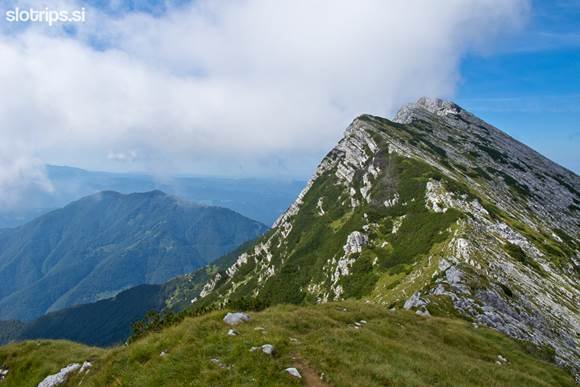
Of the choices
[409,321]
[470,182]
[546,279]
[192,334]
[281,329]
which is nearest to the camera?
[192,334]

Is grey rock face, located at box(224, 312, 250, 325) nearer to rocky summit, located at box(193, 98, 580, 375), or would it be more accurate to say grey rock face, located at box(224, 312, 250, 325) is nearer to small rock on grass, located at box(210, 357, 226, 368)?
small rock on grass, located at box(210, 357, 226, 368)

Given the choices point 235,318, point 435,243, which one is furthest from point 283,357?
point 435,243

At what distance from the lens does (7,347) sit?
103ft

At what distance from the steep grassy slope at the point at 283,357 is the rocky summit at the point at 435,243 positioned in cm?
1134

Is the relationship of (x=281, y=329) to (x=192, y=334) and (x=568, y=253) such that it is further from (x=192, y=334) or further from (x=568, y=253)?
(x=568, y=253)

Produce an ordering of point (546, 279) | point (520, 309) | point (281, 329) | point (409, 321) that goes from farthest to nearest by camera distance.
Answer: point (546, 279) → point (520, 309) → point (409, 321) → point (281, 329)

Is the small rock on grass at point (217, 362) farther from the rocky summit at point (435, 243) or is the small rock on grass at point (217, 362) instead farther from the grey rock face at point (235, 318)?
the rocky summit at point (435, 243)

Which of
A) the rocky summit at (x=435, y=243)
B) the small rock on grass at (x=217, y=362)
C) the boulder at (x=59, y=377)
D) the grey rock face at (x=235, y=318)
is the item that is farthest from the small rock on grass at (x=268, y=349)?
the rocky summit at (x=435, y=243)

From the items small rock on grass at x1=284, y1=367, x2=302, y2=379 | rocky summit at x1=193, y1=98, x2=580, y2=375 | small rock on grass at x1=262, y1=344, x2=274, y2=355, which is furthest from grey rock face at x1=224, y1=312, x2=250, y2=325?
rocky summit at x1=193, y1=98, x2=580, y2=375

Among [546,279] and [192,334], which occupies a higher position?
[192,334]

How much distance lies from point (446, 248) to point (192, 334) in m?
66.8

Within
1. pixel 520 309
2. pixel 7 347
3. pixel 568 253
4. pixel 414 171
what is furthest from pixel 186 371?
pixel 414 171

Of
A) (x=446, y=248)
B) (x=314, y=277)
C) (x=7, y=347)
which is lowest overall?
(x=314, y=277)

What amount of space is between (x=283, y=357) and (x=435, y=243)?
74.3m
